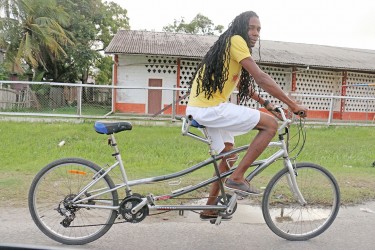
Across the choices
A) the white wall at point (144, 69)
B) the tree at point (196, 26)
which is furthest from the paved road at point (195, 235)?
the tree at point (196, 26)

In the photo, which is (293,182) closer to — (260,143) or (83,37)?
(260,143)

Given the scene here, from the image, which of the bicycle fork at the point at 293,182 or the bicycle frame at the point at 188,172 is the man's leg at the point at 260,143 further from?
the bicycle fork at the point at 293,182

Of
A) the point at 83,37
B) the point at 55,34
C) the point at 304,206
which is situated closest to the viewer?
the point at 304,206

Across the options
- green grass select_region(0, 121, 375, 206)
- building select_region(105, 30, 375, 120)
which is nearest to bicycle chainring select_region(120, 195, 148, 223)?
green grass select_region(0, 121, 375, 206)

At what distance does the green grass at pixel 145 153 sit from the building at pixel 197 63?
19.4 feet

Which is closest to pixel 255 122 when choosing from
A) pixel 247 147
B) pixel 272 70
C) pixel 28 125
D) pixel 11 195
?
pixel 247 147

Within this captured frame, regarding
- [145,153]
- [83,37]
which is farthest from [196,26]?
[145,153]

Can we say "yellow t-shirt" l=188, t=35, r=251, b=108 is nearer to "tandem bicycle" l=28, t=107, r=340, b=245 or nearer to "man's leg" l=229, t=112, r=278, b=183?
"tandem bicycle" l=28, t=107, r=340, b=245

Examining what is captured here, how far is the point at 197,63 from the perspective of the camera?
1839 cm

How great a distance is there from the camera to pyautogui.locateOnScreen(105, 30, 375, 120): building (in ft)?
56.9

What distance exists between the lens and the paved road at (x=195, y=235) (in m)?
3.35

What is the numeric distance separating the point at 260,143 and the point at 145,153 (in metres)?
4.49

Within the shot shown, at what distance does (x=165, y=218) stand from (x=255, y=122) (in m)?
1.50

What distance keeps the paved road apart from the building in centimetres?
1134
